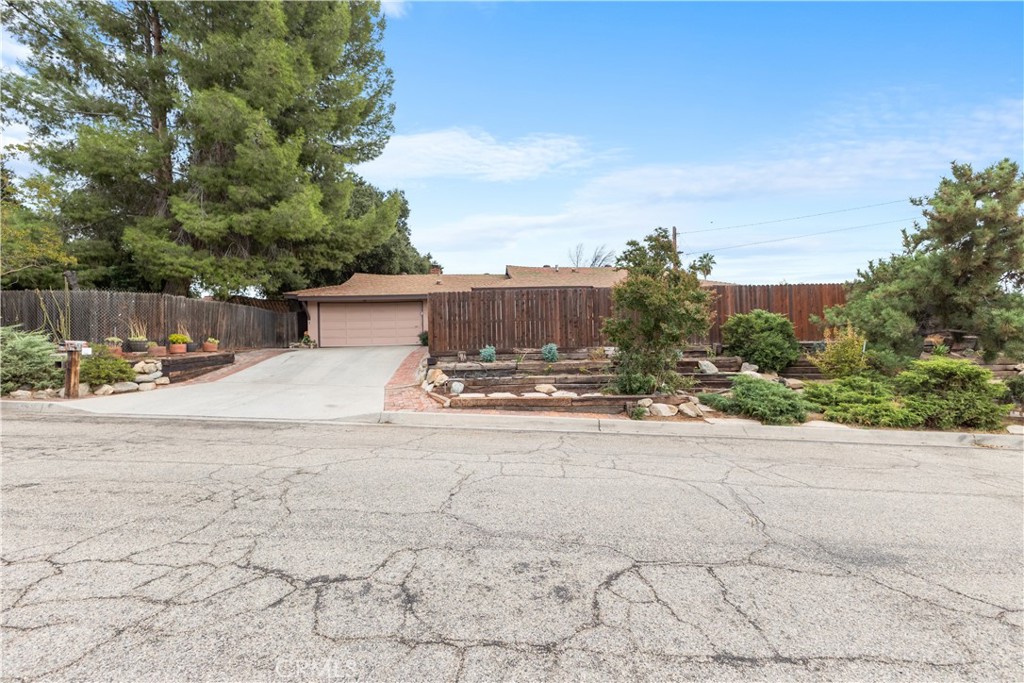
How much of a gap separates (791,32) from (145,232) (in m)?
20.5

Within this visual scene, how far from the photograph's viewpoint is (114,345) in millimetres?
11305

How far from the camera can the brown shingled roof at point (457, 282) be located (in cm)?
2167

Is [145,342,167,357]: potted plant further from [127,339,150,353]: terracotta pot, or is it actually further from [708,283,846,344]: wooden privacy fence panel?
[708,283,846,344]: wooden privacy fence panel

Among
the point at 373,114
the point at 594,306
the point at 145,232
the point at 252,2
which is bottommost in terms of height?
the point at 594,306

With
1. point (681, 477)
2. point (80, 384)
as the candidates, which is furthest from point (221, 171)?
point (681, 477)

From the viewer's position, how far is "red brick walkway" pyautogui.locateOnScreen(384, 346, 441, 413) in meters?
8.78

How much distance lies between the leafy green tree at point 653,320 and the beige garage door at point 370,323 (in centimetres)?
1442

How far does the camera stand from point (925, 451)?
21.4ft

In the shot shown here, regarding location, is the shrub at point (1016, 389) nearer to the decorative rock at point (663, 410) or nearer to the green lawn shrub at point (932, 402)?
the green lawn shrub at point (932, 402)

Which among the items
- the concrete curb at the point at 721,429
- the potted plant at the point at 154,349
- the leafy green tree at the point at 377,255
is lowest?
the concrete curb at the point at 721,429

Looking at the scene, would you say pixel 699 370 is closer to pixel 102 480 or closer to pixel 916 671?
pixel 916 671

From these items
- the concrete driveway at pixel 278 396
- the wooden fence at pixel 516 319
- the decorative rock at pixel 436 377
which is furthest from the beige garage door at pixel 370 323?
the decorative rock at pixel 436 377

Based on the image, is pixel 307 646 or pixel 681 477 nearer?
pixel 307 646

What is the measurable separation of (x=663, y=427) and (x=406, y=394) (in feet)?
17.3
